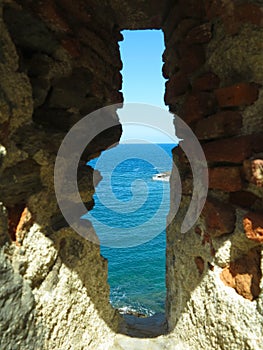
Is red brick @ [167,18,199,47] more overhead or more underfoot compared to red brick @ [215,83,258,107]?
more overhead

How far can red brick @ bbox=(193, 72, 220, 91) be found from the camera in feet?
4.80

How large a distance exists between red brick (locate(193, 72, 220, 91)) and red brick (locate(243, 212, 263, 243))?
723 millimetres

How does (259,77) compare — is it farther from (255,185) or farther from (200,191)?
(200,191)

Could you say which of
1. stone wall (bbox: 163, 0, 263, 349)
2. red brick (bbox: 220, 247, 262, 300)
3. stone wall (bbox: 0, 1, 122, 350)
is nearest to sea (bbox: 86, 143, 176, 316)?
stone wall (bbox: 0, 1, 122, 350)

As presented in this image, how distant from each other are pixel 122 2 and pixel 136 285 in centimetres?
1021

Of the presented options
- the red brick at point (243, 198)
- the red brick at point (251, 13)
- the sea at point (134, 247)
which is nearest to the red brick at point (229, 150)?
the red brick at point (243, 198)

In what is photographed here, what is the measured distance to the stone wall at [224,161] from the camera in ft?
4.16

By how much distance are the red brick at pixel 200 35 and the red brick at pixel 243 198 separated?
0.88m

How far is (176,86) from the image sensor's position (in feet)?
5.75

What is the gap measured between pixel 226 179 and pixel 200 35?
838 mm

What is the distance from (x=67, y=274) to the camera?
160 cm

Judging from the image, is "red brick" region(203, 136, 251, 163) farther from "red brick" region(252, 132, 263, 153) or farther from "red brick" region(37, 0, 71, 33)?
"red brick" region(37, 0, 71, 33)

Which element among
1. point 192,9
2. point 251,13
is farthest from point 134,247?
point 251,13

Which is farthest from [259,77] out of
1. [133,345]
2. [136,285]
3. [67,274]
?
[136,285]
